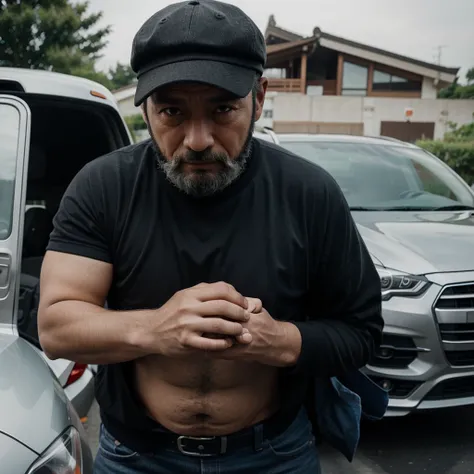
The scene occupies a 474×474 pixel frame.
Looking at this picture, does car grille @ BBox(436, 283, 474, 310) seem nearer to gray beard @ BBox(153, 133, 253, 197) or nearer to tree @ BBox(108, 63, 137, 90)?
gray beard @ BBox(153, 133, 253, 197)

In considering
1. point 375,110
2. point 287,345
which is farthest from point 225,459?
Answer: point 375,110

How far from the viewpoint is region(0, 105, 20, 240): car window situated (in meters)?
2.74

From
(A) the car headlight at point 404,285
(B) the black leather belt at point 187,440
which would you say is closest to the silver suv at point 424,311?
(A) the car headlight at point 404,285

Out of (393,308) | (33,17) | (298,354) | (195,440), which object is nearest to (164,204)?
(298,354)

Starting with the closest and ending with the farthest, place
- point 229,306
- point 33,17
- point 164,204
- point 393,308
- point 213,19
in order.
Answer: point 229,306
point 213,19
point 164,204
point 393,308
point 33,17

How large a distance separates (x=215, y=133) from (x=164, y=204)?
0.23 meters

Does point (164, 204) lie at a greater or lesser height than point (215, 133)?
lesser

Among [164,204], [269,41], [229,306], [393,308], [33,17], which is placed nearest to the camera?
[229,306]

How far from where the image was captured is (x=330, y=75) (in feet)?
96.1

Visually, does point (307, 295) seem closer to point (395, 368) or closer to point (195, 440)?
point (195, 440)

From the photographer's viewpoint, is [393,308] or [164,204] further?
[393,308]

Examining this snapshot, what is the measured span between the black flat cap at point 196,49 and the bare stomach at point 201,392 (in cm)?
70

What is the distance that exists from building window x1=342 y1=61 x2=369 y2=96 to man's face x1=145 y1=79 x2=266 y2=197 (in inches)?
1085

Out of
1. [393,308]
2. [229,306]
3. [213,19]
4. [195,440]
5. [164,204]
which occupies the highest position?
[213,19]
